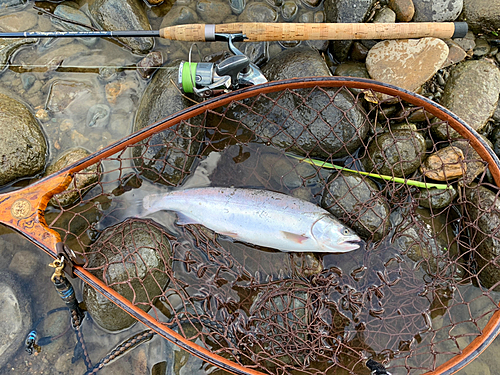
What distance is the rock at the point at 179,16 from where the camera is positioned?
12.9 ft

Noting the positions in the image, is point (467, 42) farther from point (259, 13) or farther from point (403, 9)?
point (259, 13)

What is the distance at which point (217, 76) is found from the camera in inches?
123

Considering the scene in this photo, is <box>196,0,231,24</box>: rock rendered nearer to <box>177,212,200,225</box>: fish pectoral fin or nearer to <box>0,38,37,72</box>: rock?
<box>0,38,37,72</box>: rock

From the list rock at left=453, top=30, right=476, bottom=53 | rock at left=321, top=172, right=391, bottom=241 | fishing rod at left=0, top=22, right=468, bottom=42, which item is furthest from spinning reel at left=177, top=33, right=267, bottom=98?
rock at left=453, top=30, right=476, bottom=53

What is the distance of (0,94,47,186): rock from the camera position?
11.1 ft

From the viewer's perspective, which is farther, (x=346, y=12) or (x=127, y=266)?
(x=346, y=12)

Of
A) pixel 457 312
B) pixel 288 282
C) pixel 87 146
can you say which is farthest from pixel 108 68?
pixel 457 312

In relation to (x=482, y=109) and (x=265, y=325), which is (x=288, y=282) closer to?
(x=265, y=325)

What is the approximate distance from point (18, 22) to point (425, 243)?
546 cm

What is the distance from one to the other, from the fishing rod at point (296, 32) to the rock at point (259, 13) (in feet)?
2.06

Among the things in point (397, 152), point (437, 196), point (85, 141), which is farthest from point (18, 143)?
point (437, 196)

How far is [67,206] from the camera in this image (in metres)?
3.63

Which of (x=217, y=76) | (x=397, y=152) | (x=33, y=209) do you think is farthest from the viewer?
(x=397, y=152)

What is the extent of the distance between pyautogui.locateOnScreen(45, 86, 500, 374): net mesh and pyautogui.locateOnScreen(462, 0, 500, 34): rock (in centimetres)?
128
